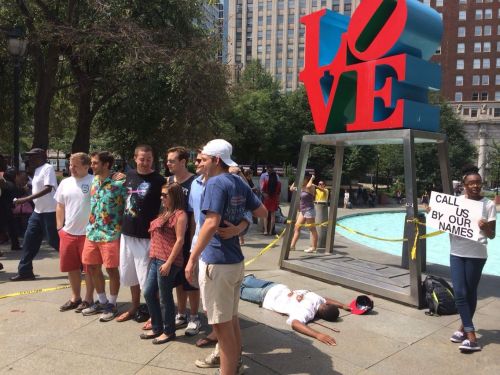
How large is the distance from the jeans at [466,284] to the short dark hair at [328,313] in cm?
121

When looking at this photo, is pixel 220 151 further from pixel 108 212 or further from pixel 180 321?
pixel 180 321

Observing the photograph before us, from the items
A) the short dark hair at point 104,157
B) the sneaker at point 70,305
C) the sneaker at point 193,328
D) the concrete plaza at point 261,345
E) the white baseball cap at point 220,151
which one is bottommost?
the concrete plaza at point 261,345

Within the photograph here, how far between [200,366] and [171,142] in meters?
12.1

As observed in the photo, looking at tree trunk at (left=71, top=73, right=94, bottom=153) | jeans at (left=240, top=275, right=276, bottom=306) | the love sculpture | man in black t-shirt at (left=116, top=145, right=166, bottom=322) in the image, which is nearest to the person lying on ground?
jeans at (left=240, top=275, right=276, bottom=306)

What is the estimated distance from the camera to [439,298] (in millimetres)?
5297

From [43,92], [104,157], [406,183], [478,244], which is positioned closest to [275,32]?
[43,92]

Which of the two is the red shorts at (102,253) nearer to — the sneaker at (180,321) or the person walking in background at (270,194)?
the sneaker at (180,321)

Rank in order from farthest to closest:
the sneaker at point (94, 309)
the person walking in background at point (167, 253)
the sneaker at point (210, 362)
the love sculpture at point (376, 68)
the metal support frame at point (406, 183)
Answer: the love sculpture at point (376, 68) < the metal support frame at point (406, 183) < the sneaker at point (94, 309) < the person walking in background at point (167, 253) < the sneaker at point (210, 362)

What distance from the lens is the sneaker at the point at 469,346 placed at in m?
4.19

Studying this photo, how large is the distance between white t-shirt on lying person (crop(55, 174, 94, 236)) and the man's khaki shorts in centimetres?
231

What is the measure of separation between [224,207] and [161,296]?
1352mm

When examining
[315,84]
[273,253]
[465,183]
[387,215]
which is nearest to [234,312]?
[465,183]

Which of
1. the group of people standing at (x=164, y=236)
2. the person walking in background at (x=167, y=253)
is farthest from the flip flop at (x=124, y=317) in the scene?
the person walking in background at (x=167, y=253)

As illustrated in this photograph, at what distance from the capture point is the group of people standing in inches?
126
